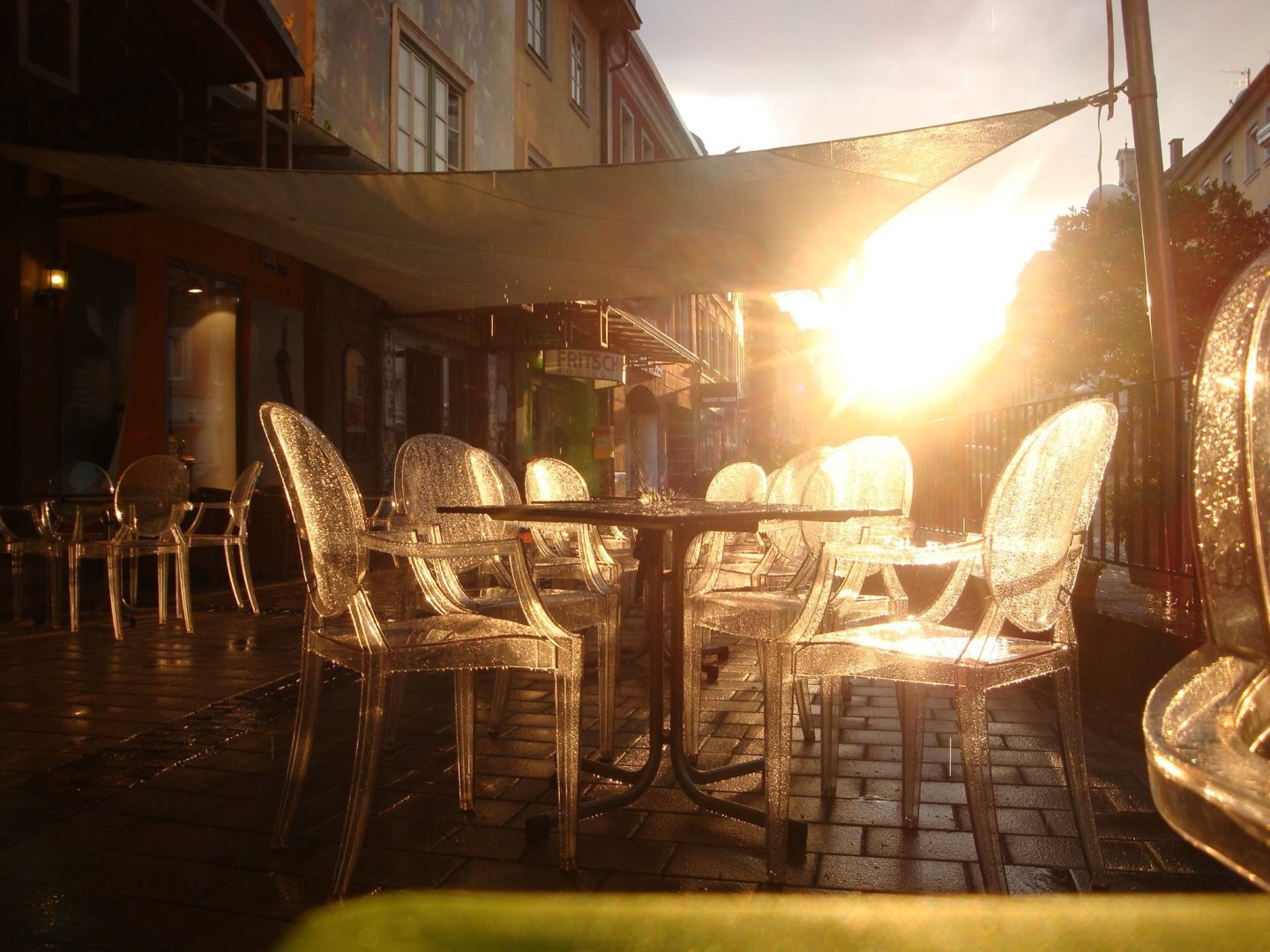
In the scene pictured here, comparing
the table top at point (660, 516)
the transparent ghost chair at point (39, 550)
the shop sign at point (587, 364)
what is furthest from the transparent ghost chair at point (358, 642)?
the shop sign at point (587, 364)

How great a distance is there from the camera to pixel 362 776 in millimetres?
2023

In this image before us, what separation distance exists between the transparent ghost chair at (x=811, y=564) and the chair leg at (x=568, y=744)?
24.1 inches

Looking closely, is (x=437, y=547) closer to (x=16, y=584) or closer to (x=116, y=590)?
(x=116, y=590)

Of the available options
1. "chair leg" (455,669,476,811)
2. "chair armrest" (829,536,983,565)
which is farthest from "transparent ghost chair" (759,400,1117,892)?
"chair leg" (455,669,476,811)

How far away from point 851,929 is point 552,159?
1461 cm

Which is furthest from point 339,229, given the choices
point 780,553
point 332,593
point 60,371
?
point 332,593

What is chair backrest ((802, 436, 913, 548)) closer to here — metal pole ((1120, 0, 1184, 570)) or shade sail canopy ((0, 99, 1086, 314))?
metal pole ((1120, 0, 1184, 570))

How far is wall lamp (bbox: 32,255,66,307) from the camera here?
21.1 feet

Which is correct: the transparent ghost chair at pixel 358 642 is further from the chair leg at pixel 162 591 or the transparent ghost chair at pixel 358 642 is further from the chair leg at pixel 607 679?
the chair leg at pixel 162 591

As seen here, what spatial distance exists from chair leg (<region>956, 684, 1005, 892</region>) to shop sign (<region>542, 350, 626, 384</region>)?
443 inches

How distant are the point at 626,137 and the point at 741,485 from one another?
1591 centimetres

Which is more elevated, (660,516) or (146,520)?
(660,516)

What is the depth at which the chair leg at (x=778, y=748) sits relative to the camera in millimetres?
2096

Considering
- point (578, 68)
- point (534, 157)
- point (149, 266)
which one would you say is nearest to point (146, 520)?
point (149, 266)
